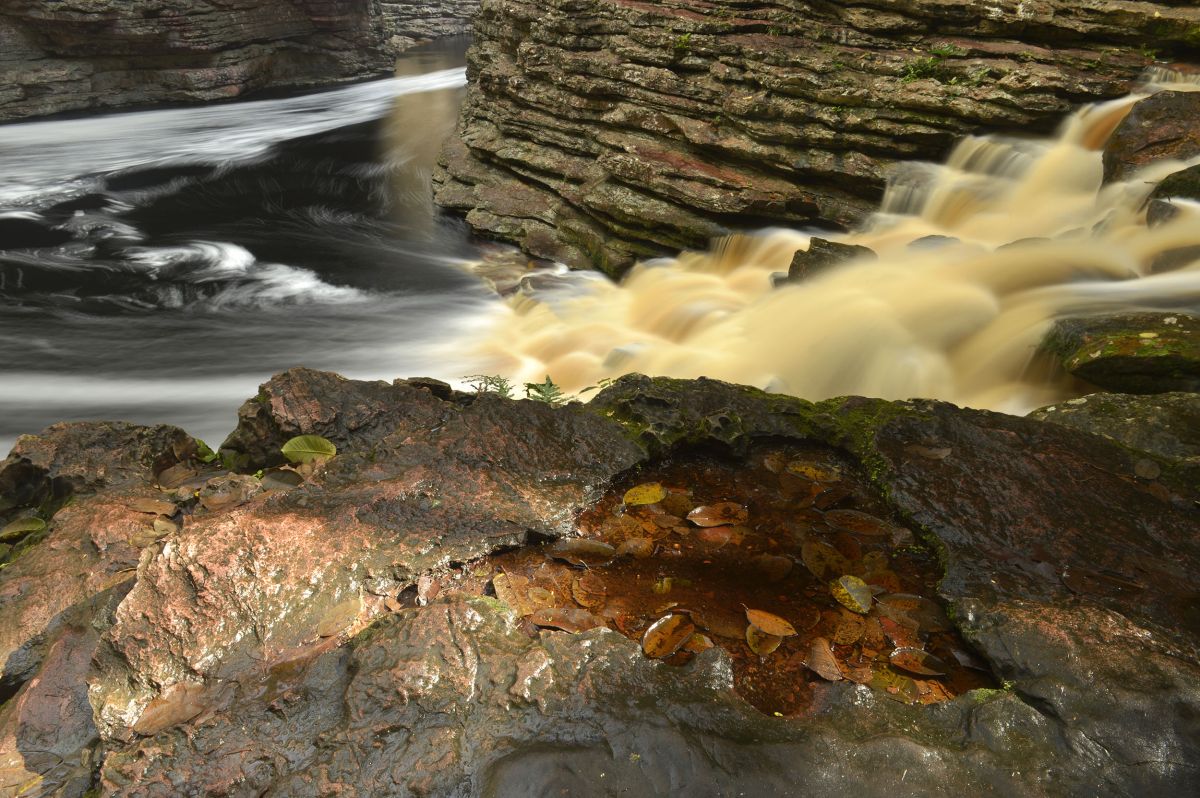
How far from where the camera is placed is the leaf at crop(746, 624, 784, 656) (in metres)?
2.08

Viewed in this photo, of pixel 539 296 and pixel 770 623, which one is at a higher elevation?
pixel 770 623

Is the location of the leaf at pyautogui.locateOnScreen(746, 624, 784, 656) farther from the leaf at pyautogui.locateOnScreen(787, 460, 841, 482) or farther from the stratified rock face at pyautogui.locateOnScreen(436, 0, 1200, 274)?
the stratified rock face at pyautogui.locateOnScreen(436, 0, 1200, 274)

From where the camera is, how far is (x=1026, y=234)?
682 cm

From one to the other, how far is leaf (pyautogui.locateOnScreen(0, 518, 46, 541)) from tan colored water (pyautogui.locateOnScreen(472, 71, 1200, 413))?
399 centimetres

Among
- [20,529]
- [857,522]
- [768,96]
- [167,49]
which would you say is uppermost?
[768,96]

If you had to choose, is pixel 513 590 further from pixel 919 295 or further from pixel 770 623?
pixel 919 295

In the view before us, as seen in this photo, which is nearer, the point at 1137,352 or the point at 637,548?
the point at 637,548

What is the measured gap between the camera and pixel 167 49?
18844mm

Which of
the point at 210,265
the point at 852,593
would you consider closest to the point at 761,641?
the point at 852,593

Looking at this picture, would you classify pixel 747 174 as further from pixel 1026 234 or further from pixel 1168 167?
pixel 1168 167

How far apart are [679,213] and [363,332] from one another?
148 inches

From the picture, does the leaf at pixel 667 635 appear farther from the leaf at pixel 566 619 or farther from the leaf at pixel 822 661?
the leaf at pixel 822 661

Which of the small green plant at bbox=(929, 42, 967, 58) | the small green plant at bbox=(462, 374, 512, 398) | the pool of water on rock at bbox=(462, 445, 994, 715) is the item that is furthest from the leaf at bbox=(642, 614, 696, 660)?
the small green plant at bbox=(929, 42, 967, 58)

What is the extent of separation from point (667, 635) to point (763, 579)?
420 mm
